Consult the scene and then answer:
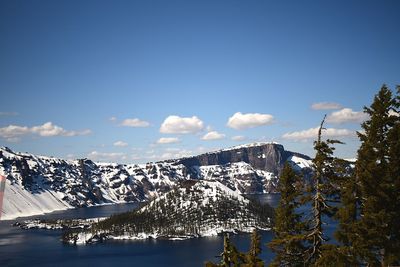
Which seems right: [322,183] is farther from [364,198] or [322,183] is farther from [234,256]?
[234,256]

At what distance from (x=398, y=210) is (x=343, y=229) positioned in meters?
3.33

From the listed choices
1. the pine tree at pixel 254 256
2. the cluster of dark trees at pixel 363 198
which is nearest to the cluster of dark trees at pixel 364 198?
the cluster of dark trees at pixel 363 198

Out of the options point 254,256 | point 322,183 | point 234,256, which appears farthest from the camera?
point 234,256

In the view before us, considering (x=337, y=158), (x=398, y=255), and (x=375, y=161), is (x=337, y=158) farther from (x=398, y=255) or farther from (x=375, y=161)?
(x=398, y=255)

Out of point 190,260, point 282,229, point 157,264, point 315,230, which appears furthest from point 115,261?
point 315,230

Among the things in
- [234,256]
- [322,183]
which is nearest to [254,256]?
[234,256]

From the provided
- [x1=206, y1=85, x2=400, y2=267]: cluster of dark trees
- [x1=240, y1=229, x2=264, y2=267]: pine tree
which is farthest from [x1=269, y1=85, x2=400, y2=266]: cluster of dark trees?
[x1=240, y1=229, x2=264, y2=267]: pine tree

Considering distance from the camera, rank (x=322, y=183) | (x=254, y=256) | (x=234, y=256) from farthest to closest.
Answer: (x=234, y=256), (x=254, y=256), (x=322, y=183)

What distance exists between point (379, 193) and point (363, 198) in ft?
Result: 3.25

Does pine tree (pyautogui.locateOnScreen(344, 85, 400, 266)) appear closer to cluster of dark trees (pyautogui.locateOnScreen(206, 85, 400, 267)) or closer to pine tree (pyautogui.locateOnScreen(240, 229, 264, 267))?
cluster of dark trees (pyautogui.locateOnScreen(206, 85, 400, 267))

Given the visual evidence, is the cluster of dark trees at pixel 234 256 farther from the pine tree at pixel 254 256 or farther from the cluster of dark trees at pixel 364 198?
the cluster of dark trees at pixel 364 198

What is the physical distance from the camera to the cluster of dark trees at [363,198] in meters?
23.1

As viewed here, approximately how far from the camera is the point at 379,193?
23516 millimetres

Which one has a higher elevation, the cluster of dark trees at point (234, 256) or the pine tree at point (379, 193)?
the pine tree at point (379, 193)
